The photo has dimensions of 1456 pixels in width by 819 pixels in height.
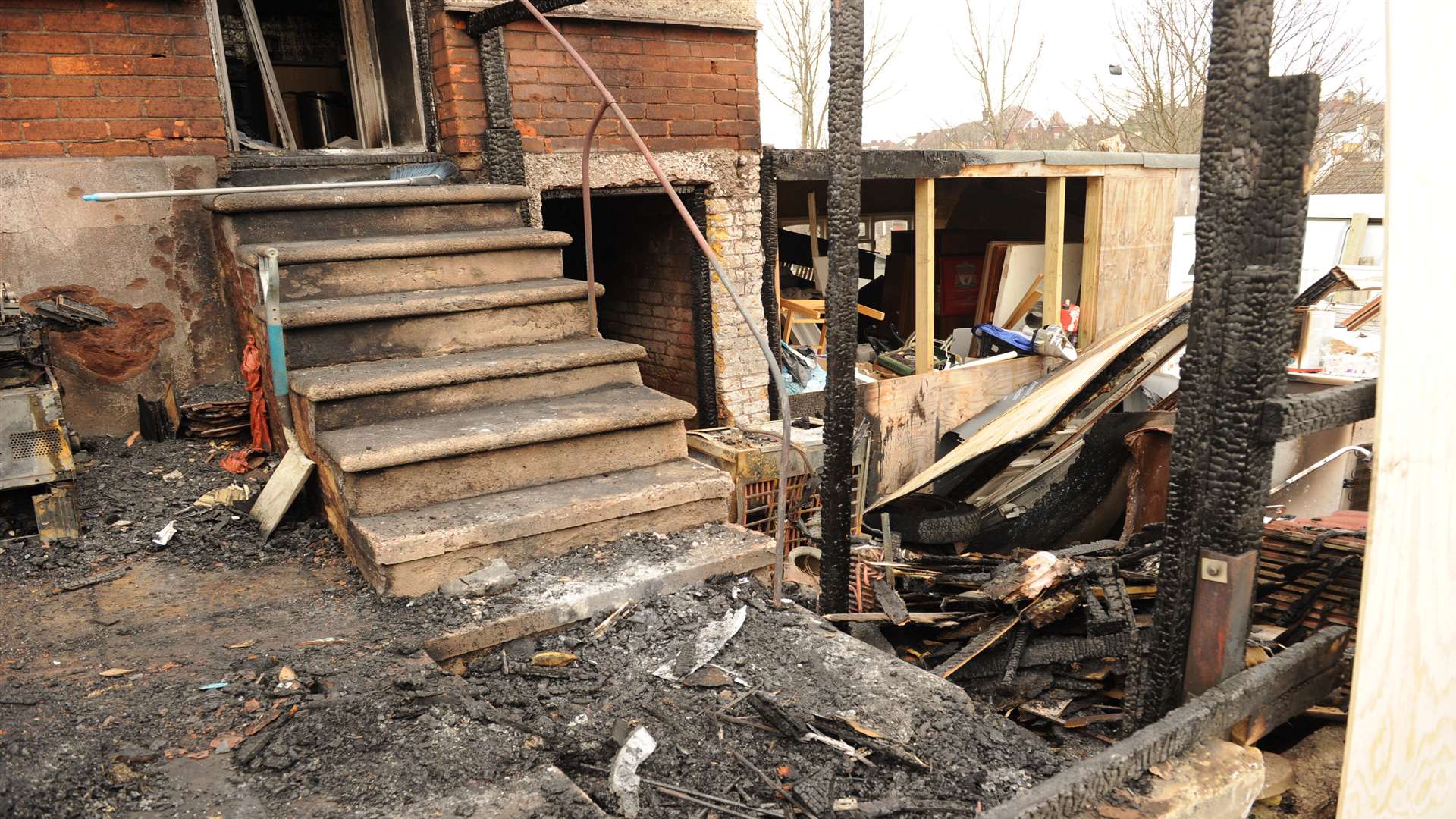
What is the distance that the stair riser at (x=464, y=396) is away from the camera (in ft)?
11.7

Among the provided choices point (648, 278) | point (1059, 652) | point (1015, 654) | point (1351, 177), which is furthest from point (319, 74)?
point (1351, 177)

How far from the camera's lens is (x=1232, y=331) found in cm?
212

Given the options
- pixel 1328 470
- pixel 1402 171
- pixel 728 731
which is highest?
pixel 1402 171

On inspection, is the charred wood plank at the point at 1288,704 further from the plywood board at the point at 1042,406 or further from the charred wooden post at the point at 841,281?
the plywood board at the point at 1042,406

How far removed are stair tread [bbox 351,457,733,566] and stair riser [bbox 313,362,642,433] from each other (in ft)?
1.57

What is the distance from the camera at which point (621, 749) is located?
2.38 m

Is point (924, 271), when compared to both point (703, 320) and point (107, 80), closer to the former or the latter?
point (703, 320)

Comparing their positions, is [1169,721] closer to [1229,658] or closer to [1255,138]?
[1229,658]

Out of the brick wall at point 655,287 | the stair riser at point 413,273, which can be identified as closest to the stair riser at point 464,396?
the stair riser at point 413,273

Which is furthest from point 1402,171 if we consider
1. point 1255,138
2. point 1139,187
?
point 1139,187

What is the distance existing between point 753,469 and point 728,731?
3360 mm

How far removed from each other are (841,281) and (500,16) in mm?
2649

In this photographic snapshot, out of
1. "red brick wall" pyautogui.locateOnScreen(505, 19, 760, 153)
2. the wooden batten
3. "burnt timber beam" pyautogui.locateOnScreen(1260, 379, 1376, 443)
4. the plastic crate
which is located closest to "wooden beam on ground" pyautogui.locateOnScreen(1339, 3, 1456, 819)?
"burnt timber beam" pyautogui.locateOnScreen(1260, 379, 1376, 443)

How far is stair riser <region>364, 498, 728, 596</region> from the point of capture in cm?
311
